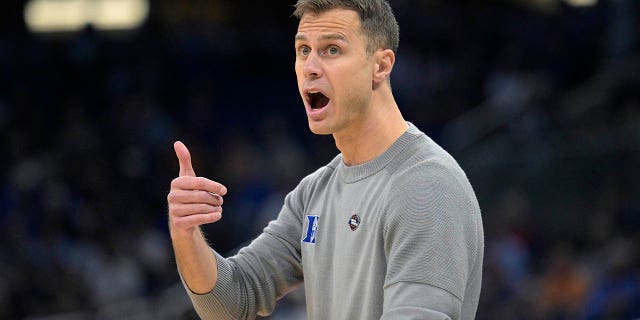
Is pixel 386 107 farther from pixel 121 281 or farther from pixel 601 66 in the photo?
pixel 601 66

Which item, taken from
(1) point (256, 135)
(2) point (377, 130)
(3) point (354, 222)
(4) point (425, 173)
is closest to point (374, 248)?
(3) point (354, 222)

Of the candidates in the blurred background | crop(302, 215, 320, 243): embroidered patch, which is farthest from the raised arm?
the blurred background

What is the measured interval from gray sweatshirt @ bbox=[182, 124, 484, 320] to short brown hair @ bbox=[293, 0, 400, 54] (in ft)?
0.90

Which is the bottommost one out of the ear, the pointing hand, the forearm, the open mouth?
the forearm

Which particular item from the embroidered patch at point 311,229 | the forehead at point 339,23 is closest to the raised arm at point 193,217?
the embroidered patch at point 311,229

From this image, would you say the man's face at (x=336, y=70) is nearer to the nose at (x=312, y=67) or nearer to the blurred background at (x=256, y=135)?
the nose at (x=312, y=67)

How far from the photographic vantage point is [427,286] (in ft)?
9.15

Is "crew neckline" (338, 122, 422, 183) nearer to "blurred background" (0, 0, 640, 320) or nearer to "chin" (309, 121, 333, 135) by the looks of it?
"chin" (309, 121, 333, 135)

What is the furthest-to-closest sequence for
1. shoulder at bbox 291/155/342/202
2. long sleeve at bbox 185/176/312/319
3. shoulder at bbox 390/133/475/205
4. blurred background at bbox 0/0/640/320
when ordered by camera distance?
1. blurred background at bbox 0/0/640/320
2. shoulder at bbox 291/155/342/202
3. long sleeve at bbox 185/176/312/319
4. shoulder at bbox 390/133/475/205

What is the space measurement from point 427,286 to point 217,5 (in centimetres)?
1221

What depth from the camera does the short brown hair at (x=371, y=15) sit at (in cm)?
304

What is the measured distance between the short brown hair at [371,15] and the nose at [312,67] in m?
0.13

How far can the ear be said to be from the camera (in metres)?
3.09

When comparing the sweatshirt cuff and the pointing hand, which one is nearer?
the pointing hand
